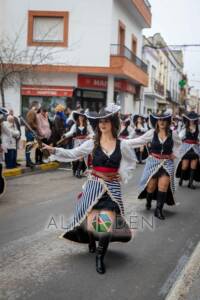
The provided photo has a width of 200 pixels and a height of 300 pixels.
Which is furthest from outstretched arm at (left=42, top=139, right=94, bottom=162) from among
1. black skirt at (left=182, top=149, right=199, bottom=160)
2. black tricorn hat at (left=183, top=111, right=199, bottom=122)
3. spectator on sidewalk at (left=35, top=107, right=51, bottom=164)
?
spectator on sidewalk at (left=35, top=107, right=51, bottom=164)

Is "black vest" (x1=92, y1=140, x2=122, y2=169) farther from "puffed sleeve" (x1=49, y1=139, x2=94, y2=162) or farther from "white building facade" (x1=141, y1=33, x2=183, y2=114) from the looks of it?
"white building facade" (x1=141, y1=33, x2=183, y2=114)

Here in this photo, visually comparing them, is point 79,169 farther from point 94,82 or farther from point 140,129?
point 94,82

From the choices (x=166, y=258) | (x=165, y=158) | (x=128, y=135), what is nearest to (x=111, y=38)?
(x=128, y=135)

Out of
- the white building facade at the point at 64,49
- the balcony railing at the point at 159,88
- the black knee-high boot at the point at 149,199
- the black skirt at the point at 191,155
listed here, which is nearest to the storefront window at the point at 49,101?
the white building facade at the point at 64,49

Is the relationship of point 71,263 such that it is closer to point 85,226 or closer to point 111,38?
point 85,226

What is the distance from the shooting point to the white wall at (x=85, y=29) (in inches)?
974

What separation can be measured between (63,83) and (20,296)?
21313 millimetres

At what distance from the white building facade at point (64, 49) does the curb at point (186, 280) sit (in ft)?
63.7

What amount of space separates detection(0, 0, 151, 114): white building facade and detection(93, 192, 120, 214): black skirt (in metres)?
19.1

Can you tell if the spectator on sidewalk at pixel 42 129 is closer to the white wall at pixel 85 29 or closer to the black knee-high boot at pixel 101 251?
the black knee-high boot at pixel 101 251

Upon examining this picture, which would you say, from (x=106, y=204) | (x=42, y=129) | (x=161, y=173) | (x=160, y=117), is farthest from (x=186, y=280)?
(x=42, y=129)

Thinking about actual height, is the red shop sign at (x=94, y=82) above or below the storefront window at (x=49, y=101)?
above

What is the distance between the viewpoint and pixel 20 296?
4637 millimetres

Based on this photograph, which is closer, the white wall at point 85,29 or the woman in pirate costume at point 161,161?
the woman in pirate costume at point 161,161
